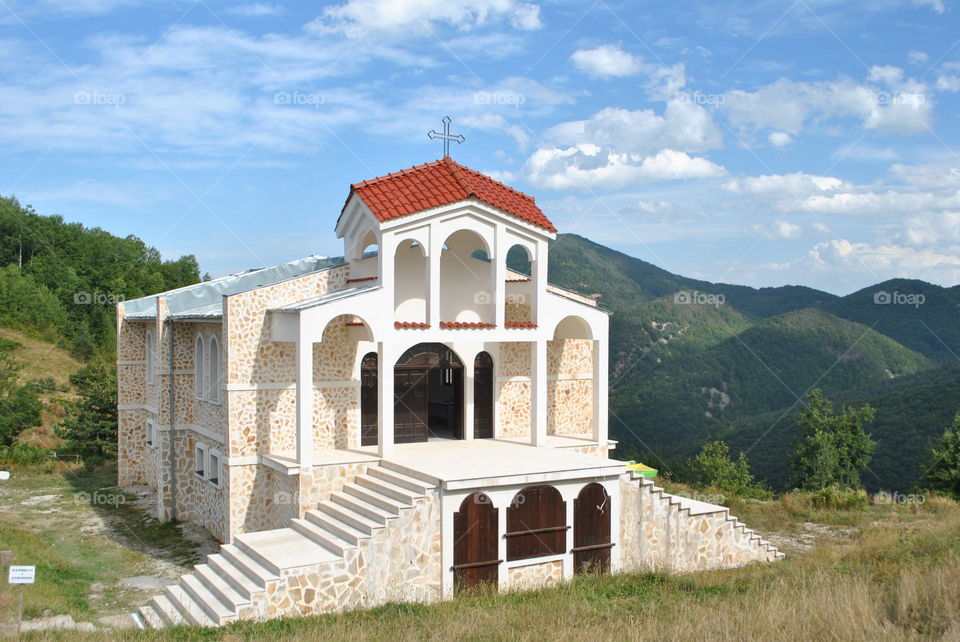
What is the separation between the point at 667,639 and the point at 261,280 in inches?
566

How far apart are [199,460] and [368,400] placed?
513 centimetres

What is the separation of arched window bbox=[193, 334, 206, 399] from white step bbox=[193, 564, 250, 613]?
6544 mm

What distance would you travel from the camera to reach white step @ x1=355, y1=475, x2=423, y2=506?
45.1ft

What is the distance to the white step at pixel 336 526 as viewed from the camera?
13.1 m

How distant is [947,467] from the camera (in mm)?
24984

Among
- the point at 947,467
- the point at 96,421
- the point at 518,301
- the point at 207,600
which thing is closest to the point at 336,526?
the point at 207,600

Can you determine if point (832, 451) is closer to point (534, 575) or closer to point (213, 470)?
point (534, 575)

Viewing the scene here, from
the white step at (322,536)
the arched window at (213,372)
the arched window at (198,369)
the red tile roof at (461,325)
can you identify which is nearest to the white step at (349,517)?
the white step at (322,536)

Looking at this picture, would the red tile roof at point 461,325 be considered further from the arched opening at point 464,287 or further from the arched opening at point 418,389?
the arched opening at point 418,389

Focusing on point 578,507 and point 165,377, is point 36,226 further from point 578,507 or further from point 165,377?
point 578,507

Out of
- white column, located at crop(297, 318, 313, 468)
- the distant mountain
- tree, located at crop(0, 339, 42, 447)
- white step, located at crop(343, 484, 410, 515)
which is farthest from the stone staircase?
tree, located at crop(0, 339, 42, 447)

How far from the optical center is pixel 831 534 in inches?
749

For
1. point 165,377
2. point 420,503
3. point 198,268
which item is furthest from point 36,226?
point 420,503

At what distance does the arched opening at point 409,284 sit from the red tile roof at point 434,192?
1.48m
